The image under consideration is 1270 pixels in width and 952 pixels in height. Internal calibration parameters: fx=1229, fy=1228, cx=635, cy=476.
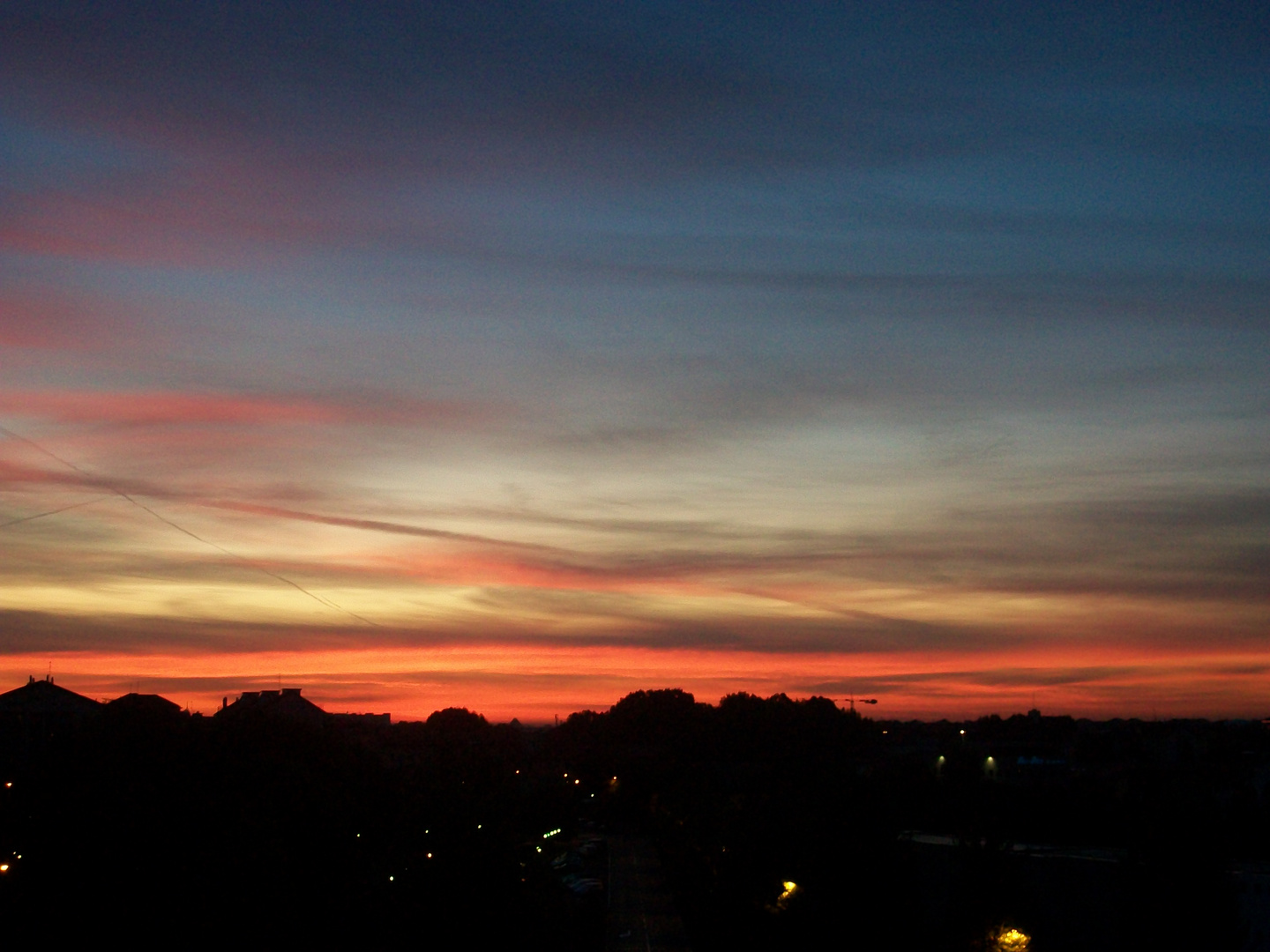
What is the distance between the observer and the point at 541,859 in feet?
198

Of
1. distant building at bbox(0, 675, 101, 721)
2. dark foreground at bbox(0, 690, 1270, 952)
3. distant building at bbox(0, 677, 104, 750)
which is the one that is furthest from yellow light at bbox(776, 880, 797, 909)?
distant building at bbox(0, 675, 101, 721)

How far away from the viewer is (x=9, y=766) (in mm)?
69188

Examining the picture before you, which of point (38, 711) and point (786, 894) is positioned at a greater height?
point (38, 711)

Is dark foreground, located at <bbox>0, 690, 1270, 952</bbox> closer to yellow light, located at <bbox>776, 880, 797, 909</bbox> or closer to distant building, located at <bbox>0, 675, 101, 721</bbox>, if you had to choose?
yellow light, located at <bbox>776, 880, 797, 909</bbox>

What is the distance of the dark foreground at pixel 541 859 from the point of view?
3888cm

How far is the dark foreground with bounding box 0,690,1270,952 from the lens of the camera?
38875 mm

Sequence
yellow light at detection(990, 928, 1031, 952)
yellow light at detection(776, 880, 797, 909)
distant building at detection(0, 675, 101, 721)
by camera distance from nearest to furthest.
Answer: yellow light at detection(990, 928, 1031, 952)
yellow light at detection(776, 880, 797, 909)
distant building at detection(0, 675, 101, 721)

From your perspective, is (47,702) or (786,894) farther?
(47,702)

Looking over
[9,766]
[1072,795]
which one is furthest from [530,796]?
[1072,795]

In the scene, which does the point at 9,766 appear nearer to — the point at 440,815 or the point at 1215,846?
the point at 440,815

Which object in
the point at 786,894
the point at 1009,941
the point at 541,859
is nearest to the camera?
the point at 1009,941

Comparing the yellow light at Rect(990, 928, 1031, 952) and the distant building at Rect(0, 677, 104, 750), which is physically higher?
the distant building at Rect(0, 677, 104, 750)

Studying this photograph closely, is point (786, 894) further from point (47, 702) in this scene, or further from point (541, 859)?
point (47, 702)

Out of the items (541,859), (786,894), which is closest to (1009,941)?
(786,894)
